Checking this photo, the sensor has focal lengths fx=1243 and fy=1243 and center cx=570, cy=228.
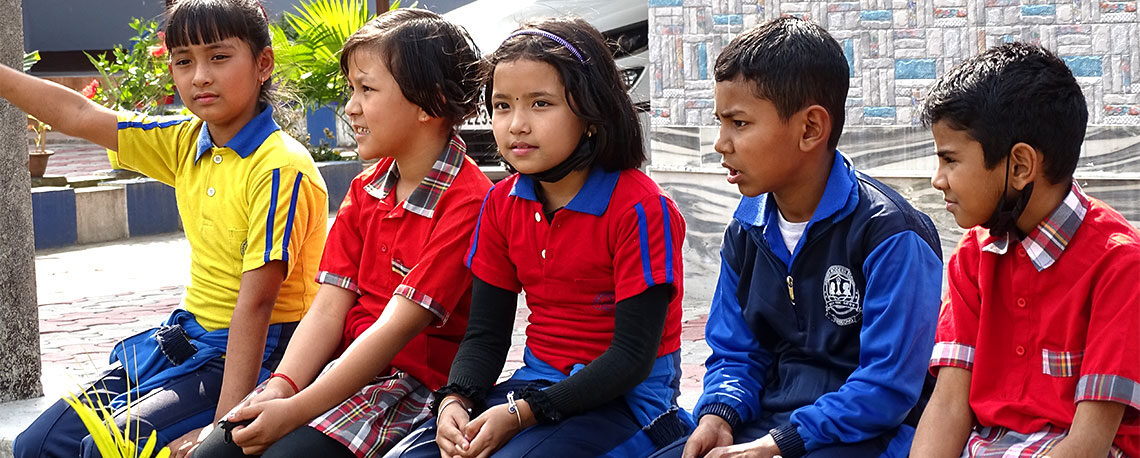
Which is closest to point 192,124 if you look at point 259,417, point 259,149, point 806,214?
point 259,149

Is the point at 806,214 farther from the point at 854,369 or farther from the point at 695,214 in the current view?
the point at 695,214

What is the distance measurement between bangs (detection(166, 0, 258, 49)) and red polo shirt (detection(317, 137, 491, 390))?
503mm

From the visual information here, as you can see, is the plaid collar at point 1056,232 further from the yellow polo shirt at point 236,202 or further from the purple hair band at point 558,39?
the yellow polo shirt at point 236,202

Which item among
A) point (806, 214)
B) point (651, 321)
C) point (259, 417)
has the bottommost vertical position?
point (259, 417)

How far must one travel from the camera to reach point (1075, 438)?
1981mm

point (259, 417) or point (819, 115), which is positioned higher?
point (819, 115)

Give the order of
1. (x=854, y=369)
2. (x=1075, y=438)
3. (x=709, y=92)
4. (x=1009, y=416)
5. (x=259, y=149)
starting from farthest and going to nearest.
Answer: (x=709, y=92), (x=259, y=149), (x=854, y=369), (x=1009, y=416), (x=1075, y=438)

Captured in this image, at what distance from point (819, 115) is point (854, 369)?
494 mm

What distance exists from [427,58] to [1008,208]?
4.50ft

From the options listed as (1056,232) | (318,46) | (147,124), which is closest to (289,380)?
(147,124)

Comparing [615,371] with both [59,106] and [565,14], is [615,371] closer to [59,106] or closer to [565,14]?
[59,106]

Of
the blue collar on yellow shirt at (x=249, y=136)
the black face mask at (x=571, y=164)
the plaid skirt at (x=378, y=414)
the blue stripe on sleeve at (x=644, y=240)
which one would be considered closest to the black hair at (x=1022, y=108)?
the blue stripe on sleeve at (x=644, y=240)

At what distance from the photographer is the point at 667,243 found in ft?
8.28

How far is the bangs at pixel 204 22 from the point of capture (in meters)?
3.03
